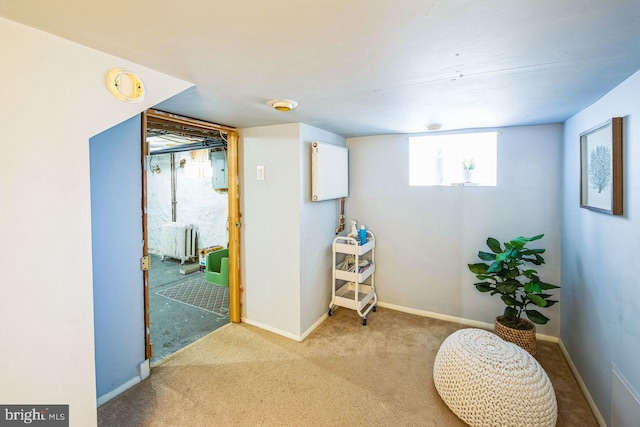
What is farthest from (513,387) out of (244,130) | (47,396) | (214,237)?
(214,237)

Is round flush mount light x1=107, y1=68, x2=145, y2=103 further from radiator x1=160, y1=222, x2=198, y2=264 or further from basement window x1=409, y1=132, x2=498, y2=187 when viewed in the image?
radiator x1=160, y1=222, x2=198, y2=264

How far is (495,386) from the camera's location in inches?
64.9

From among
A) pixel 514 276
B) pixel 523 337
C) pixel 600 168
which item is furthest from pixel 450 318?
pixel 600 168

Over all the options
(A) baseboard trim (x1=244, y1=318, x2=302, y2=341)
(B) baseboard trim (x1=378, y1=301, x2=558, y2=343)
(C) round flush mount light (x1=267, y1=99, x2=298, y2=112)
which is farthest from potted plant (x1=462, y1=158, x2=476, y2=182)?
(A) baseboard trim (x1=244, y1=318, x2=302, y2=341)

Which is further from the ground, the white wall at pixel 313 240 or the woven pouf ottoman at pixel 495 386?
the white wall at pixel 313 240

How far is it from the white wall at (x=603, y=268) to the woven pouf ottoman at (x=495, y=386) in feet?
1.29

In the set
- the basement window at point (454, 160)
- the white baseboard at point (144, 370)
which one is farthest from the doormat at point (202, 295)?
the basement window at point (454, 160)

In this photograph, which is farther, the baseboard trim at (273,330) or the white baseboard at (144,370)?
the baseboard trim at (273,330)

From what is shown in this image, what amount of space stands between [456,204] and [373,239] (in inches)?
37.3

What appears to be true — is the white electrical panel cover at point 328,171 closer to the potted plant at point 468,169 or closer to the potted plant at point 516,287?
the potted plant at point 468,169

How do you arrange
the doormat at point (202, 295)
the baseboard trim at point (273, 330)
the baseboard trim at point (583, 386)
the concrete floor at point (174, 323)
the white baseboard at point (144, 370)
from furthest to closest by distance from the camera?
the doormat at point (202, 295), the baseboard trim at point (273, 330), the concrete floor at point (174, 323), the white baseboard at point (144, 370), the baseboard trim at point (583, 386)

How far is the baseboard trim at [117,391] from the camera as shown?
1.87 meters

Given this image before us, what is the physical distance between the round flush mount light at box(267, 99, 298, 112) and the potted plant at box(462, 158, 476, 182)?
1.94m

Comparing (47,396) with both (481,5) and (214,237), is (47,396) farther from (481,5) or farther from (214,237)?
(214,237)
